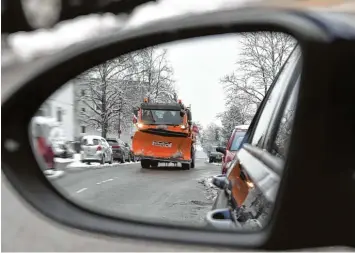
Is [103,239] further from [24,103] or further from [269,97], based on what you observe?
[269,97]

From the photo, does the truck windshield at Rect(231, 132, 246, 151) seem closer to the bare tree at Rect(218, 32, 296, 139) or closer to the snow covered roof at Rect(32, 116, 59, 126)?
the bare tree at Rect(218, 32, 296, 139)

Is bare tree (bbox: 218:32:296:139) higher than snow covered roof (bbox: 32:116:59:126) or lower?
higher

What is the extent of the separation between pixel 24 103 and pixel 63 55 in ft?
0.55

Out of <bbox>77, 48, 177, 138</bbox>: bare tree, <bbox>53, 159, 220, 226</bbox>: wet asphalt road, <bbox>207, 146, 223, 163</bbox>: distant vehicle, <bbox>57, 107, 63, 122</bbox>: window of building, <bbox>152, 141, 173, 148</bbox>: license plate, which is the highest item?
<bbox>77, 48, 177, 138</bbox>: bare tree

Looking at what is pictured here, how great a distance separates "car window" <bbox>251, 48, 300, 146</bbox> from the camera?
1.32m

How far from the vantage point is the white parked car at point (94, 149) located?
1401 mm

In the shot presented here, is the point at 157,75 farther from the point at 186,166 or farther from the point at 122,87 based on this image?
the point at 186,166

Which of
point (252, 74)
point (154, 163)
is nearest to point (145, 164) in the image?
point (154, 163)

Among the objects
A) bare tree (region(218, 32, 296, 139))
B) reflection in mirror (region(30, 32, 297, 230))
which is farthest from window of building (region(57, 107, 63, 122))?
bare tree (region(218, 32, 296, 139))

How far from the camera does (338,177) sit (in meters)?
1.05

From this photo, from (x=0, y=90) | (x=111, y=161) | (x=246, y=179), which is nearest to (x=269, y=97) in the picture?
(x=246, y=179)

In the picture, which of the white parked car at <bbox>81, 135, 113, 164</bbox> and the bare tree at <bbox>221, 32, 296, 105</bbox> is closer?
the bare tree at <bbox>221, 32, 296, 105</bbox>

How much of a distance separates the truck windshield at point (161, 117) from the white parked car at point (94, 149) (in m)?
0.13

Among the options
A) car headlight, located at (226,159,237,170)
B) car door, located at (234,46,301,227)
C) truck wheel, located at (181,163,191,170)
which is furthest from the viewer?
car headlight, located at (226,159,237,170)
